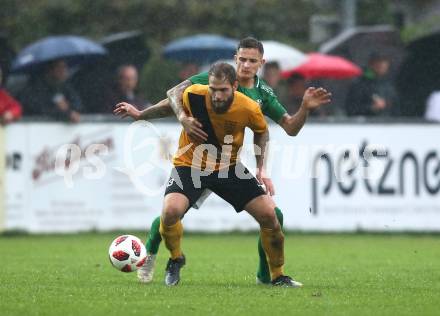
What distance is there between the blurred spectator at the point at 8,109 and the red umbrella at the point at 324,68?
4.59m

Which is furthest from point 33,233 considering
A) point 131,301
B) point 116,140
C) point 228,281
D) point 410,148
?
point 131,301

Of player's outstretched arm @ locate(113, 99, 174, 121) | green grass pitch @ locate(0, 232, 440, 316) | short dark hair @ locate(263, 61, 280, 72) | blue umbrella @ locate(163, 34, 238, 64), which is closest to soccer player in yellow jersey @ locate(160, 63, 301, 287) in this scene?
player's outstretched arm @ locate(113, 99, 174, 121)

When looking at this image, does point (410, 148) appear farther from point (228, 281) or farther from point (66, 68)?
point (228, 281)

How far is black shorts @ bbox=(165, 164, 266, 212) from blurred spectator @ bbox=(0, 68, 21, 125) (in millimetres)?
8348

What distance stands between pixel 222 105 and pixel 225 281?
6.40 ft

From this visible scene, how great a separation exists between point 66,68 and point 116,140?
68.9 inches

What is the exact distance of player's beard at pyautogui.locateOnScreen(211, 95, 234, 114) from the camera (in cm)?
1119

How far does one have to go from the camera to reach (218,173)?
11.6 meters

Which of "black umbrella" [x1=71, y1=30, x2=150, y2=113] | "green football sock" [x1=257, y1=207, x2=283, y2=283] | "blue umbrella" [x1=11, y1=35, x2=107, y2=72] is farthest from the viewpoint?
"black umbrella" [x1=71, y1=30, x2=150, y2=113]

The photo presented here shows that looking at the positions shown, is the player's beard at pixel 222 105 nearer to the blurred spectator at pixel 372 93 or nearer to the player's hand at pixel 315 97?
the player's hand at pixel 315 97

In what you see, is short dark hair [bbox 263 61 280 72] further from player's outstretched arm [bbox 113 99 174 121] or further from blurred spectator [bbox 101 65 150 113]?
player's outstretched arm [bbox 113 99 174 121]

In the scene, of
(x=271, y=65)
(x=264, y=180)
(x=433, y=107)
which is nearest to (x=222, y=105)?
(x=264, y=180)

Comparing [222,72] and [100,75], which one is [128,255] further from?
[100,75]

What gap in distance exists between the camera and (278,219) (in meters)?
11.9
